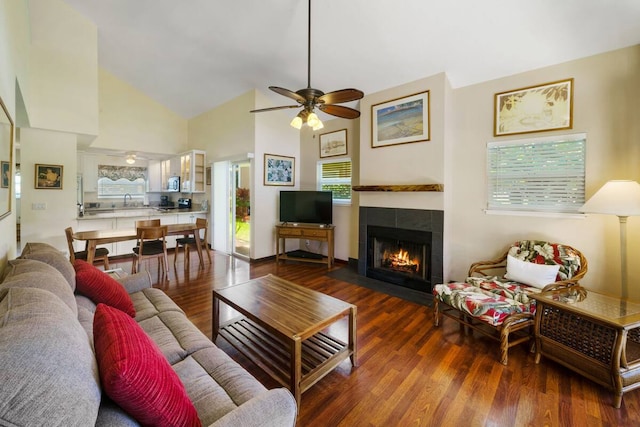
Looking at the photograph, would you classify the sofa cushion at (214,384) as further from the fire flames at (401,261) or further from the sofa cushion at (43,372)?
the fire flames at (401,261)

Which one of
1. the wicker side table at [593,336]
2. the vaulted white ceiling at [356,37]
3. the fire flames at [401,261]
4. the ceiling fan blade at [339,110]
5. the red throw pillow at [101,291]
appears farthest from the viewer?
the fire flames at [401,261]

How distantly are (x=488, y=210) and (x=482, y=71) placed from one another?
168 cm

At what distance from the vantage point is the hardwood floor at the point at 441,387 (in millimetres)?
1673

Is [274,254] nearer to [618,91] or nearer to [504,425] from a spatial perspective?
[504,425]

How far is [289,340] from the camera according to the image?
1.73 meters

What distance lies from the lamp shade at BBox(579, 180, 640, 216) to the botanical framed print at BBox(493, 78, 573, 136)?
2.91 feet

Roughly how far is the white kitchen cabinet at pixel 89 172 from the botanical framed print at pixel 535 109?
791 centimetres

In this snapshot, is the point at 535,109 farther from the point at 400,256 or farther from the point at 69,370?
the point at 69,370

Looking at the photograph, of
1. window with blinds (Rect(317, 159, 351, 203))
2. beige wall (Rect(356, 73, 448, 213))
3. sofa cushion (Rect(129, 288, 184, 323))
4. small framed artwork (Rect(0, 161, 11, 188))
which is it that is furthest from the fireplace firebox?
small framed artwork (Rect(0, 161, 11, 188))

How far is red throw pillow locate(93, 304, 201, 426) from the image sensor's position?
0.83 metres

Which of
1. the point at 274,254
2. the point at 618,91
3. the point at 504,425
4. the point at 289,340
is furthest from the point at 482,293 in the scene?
the point at 274,254

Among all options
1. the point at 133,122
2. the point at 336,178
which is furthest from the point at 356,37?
the point at 133,122

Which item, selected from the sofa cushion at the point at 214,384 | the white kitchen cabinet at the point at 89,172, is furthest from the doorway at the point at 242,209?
the sofa cushion at the point at 214,384

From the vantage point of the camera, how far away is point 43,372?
0.68 m
